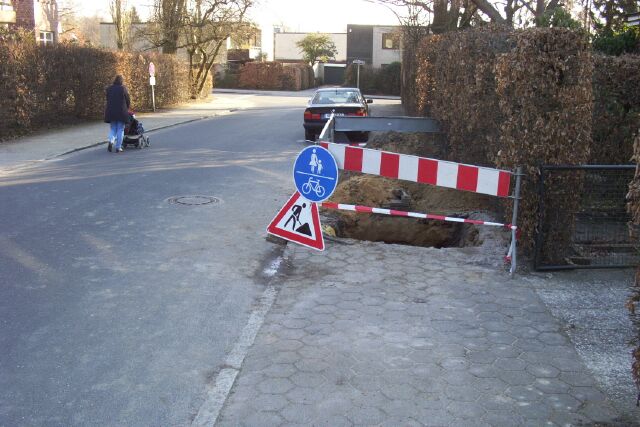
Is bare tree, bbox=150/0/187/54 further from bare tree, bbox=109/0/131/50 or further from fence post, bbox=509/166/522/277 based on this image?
fence post, bbox=509/166/522/277

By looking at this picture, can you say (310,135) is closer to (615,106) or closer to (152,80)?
(615,106)

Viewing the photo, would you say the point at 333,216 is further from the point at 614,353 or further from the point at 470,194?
the point at 614,353

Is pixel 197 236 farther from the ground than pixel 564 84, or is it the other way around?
pixel 564 84

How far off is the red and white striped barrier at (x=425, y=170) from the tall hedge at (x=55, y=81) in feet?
44.5

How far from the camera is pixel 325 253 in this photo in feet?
25.2

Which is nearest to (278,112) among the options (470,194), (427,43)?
(427,43)

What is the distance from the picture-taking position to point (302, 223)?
25.2 feet

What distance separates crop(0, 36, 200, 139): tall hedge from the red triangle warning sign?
13.1 meters

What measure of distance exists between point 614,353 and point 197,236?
5.20 m

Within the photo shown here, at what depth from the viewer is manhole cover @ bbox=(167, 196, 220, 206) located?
406 inches

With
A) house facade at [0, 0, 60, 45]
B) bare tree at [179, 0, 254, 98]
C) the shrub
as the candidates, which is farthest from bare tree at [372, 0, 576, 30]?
house facade at [0, 0, 60, 45]

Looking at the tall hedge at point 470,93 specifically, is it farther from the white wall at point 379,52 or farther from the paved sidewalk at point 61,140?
the white wall at point 379,52

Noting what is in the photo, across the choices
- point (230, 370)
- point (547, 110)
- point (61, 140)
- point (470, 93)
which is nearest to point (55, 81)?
point (61, 140)

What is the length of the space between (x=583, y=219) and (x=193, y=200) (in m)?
6.03
